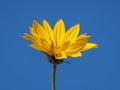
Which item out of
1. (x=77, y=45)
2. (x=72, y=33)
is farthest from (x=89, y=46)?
(x=72, y=33)

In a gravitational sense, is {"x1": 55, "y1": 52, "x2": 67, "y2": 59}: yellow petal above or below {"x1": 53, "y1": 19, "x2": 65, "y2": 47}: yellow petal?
below

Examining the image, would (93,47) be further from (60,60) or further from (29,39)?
(29,39)

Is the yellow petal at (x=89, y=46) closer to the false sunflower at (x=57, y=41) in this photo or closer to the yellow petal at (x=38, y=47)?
the false sunflower at (x=57, y=41)

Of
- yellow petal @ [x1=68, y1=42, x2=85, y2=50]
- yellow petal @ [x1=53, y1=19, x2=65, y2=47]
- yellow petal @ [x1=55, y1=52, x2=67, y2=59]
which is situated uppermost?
yellow petal @ [x1=53, y1=19, x2=65, y2=47]

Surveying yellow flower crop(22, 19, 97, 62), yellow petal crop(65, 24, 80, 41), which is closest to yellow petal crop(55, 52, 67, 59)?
yellow flower crop(22, 19, 97, 62)

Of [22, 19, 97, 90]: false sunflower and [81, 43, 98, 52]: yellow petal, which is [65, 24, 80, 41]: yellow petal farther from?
[81, 43, 98, 52]: yellow petal

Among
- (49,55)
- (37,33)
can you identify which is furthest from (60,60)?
(37,33)

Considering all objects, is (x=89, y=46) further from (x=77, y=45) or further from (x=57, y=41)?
(x=57, y=41)

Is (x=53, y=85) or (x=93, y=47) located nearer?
(x=53, y=85)
